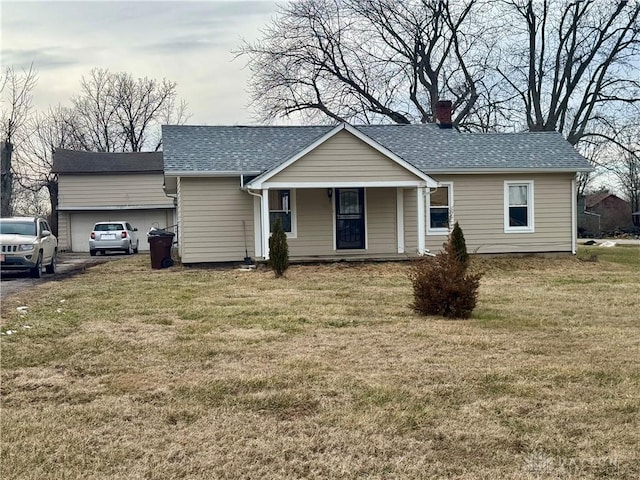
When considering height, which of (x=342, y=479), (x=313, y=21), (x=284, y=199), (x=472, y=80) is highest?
(x=313, y=21)

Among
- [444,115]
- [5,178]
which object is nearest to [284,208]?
[444,115]

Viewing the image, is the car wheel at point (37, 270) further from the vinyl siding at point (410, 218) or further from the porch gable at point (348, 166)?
the vinyl siding at point (410, 218)

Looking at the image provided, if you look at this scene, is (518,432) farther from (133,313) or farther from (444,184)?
(444,184)

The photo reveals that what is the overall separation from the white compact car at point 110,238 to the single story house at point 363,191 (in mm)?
7393

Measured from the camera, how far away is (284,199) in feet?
61.6

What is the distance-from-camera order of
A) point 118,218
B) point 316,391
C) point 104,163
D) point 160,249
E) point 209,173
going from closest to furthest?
1. point 316,391
2. point 209,173
3. point 160,249
4. point 118,218
5. point 104,163

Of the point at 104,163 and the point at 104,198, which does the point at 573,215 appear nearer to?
the point at 104,198

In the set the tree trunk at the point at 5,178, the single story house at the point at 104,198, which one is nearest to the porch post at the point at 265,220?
the single story house at the point at 104,198

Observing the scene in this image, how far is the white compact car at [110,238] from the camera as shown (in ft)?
88.5

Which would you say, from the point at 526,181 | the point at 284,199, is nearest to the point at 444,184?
the point at 526,181

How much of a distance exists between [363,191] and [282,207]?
237 centimetres

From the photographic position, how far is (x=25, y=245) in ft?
49.4

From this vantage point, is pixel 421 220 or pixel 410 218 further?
pixel 410 218

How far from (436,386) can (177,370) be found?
2.37 metres
